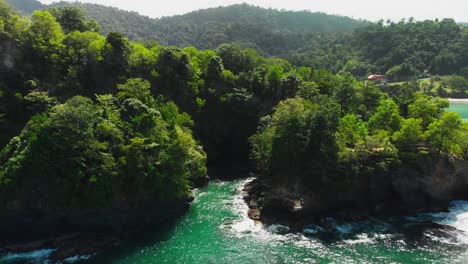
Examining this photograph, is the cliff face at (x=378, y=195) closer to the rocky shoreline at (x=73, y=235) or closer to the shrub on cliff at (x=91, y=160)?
the shrub on cliff at (x=91, y=160)

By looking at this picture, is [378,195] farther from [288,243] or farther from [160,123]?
[160,123]

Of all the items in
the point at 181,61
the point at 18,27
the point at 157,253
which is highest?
the point at 18,27

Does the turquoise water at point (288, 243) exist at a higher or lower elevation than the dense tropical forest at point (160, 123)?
lower

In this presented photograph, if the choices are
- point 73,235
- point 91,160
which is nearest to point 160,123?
point 91,160

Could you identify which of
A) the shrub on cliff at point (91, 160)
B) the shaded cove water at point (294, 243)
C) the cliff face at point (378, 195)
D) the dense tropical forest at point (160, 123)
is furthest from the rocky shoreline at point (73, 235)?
the cliff face at point (378, 195)

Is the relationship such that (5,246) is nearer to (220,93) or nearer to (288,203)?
(288,203)

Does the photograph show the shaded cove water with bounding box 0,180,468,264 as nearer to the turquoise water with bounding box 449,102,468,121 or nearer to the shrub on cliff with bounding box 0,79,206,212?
the shrub on cliff with bounding box 0,79,206,212

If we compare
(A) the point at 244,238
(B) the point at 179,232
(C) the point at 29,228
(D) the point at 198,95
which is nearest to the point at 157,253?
(B) the point at 179,232
